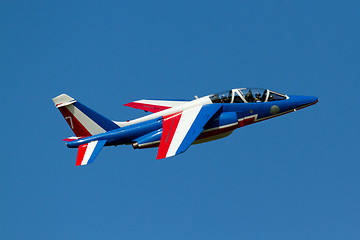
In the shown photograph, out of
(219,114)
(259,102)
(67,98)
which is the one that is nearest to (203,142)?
(219,114)

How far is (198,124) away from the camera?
91.1 feet

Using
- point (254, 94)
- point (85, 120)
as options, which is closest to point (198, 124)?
point (254, 94)

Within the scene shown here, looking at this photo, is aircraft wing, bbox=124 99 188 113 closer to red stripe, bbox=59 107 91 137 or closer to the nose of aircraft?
red stripe, bbox=59 107 91 137

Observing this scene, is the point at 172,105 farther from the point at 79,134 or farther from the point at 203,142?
the point at 79,134

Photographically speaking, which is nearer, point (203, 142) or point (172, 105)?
point (203, 142)

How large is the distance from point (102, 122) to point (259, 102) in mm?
8743

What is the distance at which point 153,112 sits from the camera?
1292 inches

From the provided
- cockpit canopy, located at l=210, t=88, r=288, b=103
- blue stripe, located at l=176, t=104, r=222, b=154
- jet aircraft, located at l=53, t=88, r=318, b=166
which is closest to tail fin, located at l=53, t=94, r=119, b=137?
jet aircraft, located at l=53, t=88, r=318, b=166

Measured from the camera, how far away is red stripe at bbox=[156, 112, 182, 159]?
2611cm

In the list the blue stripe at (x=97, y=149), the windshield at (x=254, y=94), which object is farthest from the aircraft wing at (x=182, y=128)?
the blue stripe at (x=97, y=149)

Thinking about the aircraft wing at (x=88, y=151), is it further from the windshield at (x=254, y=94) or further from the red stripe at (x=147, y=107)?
the windshield at (x=254, y=94)

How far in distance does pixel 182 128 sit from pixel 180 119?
103 cm

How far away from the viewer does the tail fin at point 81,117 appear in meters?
29.5

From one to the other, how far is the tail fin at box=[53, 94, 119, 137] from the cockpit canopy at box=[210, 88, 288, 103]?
6.26m
